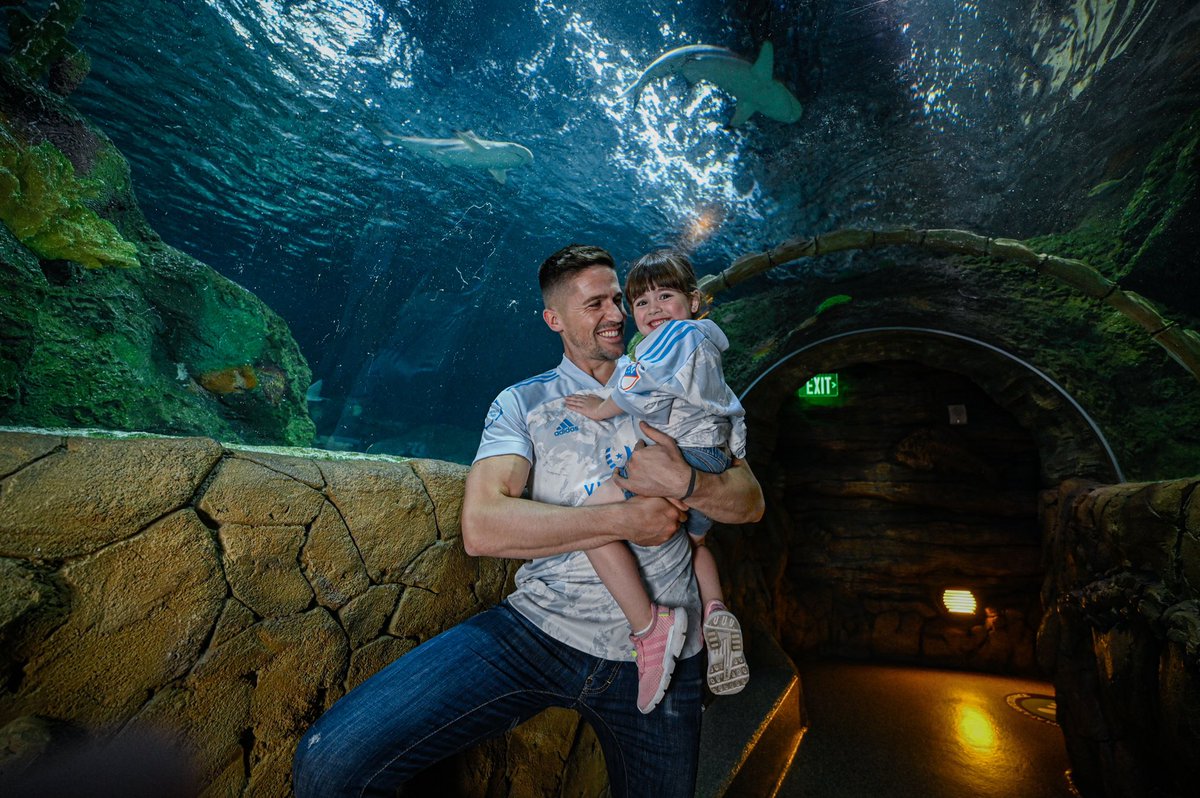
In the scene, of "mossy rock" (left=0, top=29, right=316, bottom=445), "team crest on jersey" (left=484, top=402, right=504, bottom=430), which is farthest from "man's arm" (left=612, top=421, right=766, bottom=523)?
"mossy rock" (left=0, top=29, right=316, bottom=445)

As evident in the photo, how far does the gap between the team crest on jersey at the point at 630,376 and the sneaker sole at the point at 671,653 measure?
88 centimetres

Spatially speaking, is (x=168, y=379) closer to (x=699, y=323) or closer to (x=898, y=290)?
(x=699, y=323)

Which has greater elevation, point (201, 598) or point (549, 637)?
point (201, 598)

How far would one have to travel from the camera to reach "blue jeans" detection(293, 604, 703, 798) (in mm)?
1276

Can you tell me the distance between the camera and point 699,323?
2162mm

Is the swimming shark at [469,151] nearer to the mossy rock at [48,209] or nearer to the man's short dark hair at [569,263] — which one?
the mossy rock at [48,209]

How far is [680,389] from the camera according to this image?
1836 mm

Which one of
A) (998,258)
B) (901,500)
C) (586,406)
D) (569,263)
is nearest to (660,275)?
(569,263)

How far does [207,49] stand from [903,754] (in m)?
14.5

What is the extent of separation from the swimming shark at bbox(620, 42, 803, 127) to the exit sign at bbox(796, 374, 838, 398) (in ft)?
14.5

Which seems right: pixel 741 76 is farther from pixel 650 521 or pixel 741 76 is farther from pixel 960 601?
pixel 960 601

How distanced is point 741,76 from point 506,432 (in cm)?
508

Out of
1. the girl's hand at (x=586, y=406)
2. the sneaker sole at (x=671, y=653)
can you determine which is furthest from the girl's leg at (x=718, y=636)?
the girl's hand at (x=586, y=406)

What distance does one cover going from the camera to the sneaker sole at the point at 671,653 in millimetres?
1526
